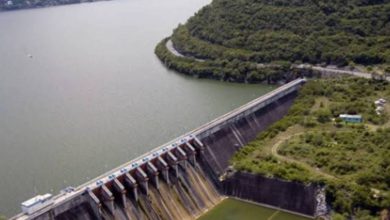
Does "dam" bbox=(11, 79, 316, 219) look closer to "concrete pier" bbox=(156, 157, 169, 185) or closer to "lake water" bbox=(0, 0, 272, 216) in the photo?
"concrete pier" bbox=(156, 157, 169, 185)

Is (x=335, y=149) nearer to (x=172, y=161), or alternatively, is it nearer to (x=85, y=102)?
(x=172, y=161)

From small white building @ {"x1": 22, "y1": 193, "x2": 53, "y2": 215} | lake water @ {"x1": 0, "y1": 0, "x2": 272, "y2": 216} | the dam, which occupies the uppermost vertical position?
lake water @ {"x1": 0, "y1": 0, "x2": 272, "y2": 216}

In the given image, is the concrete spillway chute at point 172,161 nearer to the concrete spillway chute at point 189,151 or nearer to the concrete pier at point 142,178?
the concrete spillway chute at point 189,151

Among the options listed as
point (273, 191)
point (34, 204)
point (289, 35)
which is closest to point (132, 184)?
point (34, 204)

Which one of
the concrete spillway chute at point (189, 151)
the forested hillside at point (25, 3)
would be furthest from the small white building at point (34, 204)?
the forested hillside at point (25, 3)

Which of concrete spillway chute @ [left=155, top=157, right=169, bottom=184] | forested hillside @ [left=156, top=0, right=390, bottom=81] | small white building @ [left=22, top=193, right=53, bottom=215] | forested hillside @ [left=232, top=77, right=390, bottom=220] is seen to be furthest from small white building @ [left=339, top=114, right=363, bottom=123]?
small white building @ [left=22, top=193, right=53, bottom=215]

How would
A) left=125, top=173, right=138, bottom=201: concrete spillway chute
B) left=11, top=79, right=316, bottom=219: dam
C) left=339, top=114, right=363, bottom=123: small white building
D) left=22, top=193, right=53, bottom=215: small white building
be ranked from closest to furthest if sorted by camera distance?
left=22, top=193, right=53, bottom=215: small white building
left=11, top=79, right=316, bottom=219: dam
left=125, top=173, right=138, bottom=201: concrete spillway chute
left=339, top=114, right=363, bottom=123: small white building
